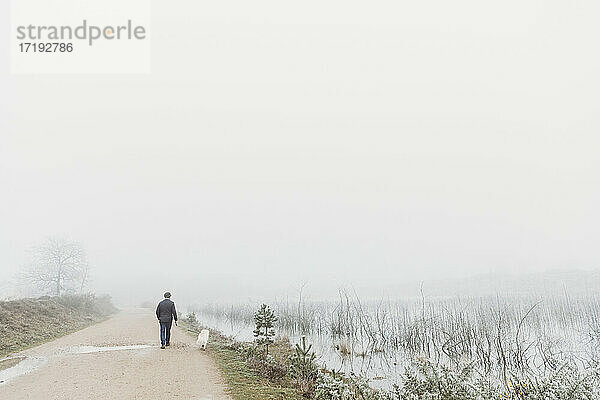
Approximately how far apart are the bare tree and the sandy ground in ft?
117

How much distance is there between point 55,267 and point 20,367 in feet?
133

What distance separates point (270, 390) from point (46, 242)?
48.1m

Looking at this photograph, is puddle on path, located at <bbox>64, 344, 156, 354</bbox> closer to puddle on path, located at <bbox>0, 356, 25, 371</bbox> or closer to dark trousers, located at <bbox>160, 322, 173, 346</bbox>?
dark trousers, located at <bbox>160, 322, 173, 346</bbox>

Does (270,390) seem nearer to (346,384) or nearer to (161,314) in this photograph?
(346,384)

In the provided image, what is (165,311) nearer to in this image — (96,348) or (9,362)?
(96,348)

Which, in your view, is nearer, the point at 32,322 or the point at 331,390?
the point at 331,390

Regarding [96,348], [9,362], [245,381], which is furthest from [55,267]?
[245,381]

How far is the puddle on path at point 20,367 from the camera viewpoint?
989 cm

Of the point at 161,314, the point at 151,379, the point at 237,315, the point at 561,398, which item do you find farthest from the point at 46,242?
the point at 561,398

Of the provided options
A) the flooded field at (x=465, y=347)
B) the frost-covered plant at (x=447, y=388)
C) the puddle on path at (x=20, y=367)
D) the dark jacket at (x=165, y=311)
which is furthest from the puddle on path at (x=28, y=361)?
the frost-covered plant at (x=447, y=388)

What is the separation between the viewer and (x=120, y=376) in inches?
387

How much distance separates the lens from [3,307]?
19.3m

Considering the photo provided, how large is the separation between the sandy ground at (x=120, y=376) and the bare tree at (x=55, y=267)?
3561 centimetres

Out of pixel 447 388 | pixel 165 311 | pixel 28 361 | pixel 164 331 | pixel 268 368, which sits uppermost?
pixel 165 311
